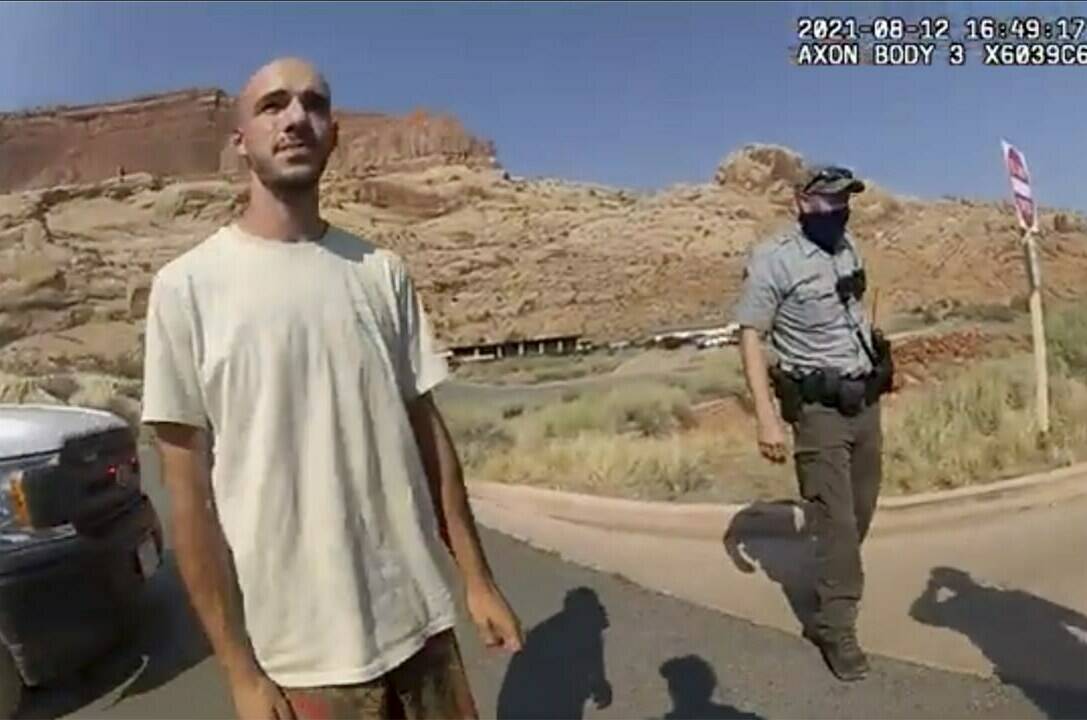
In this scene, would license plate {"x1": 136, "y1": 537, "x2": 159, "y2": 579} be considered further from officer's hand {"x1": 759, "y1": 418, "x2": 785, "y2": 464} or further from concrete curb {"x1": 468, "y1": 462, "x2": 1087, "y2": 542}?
officer's hand {"x1": 759, "y1": 418, "x2": 785, "y2": 464}

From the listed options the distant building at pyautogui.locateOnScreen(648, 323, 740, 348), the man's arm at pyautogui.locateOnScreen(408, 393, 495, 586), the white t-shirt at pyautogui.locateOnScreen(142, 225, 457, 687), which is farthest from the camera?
the distant building at pyautogui.locateOnScreen(648, 323, 740, 348)

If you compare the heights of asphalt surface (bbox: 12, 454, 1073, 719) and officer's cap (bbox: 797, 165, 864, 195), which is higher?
officer's cap (bbox: 797, 165, 864, 195)

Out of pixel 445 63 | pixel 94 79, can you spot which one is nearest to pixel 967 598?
pixel 445 63

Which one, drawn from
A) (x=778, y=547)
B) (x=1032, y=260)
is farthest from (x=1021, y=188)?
(x=778, y=547)

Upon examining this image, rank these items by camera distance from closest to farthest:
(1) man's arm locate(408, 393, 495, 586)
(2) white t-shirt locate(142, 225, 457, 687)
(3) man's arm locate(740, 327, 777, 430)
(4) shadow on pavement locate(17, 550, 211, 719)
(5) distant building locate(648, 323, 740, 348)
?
(2) white t-shirt locate(142, 225, 457, 687) < (1) man's arm locate(408, 393, 495, 586) < (4) shadow on pavement locate(17, 550, 211, 719) < (3) man's arm locate(740, 327, 777, 430) < (5) distant building locate(648, 323, 740, 348)

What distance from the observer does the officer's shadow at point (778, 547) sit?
2.82 meters

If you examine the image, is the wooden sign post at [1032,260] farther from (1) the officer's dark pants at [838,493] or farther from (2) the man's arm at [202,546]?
(2) the man's arm at [202,546]

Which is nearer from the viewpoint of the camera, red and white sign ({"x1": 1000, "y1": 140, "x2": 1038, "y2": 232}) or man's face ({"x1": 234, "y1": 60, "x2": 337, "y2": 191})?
man's face ({"x1": 234, "y1": 60, "x2": 337, "y2": 191})

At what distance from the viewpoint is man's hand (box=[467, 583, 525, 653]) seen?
1.65 metres

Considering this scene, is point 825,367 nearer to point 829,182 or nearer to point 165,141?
point 829,182

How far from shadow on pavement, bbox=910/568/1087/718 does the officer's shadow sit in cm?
26

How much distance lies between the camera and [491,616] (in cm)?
165

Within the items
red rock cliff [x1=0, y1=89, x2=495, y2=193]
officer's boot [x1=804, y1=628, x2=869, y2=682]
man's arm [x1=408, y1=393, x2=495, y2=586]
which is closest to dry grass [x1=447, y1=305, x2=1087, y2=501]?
officer's boot [x1=804, y1=628, x2=869, y2=682]

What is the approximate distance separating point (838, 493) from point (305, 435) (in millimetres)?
1510
